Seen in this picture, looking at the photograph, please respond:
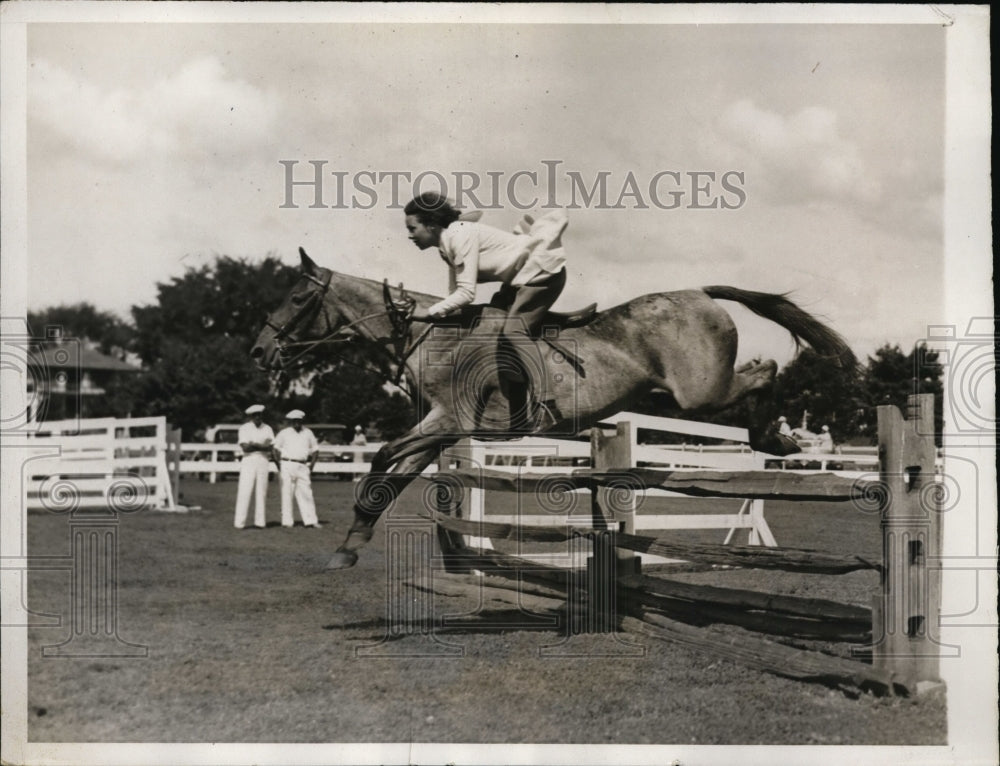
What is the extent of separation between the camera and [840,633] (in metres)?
4.18

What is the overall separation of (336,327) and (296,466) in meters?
2.93

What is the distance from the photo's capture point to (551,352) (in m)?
4.76

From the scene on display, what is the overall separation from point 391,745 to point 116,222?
3131mm

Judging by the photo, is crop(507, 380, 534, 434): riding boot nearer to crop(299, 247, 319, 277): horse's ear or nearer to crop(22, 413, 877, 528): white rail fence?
crop(22, 413, 877, 528): white rail fence

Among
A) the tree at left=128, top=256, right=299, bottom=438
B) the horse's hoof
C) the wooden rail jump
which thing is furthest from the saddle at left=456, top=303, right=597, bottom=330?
the horse's hoof

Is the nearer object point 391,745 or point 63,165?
point 391,745

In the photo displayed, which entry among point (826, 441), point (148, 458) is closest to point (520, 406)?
point (826, 441)

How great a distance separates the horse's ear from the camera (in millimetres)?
4750

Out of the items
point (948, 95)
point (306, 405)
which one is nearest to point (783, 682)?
point (948, 95)

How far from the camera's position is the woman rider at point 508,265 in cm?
458

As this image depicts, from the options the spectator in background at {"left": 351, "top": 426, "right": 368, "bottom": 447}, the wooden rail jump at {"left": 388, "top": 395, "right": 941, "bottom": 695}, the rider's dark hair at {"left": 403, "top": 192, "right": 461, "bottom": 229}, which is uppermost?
the rider's dark hair at {"left": 403, "top": 192, "right": 461, "bottom": 229}

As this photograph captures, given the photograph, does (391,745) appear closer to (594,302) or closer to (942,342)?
(594,302)

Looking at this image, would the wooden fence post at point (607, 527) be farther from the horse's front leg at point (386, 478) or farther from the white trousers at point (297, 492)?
the white trousers at point (297, 492)

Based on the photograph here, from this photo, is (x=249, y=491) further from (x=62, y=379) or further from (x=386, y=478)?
(x=386, y=478)
